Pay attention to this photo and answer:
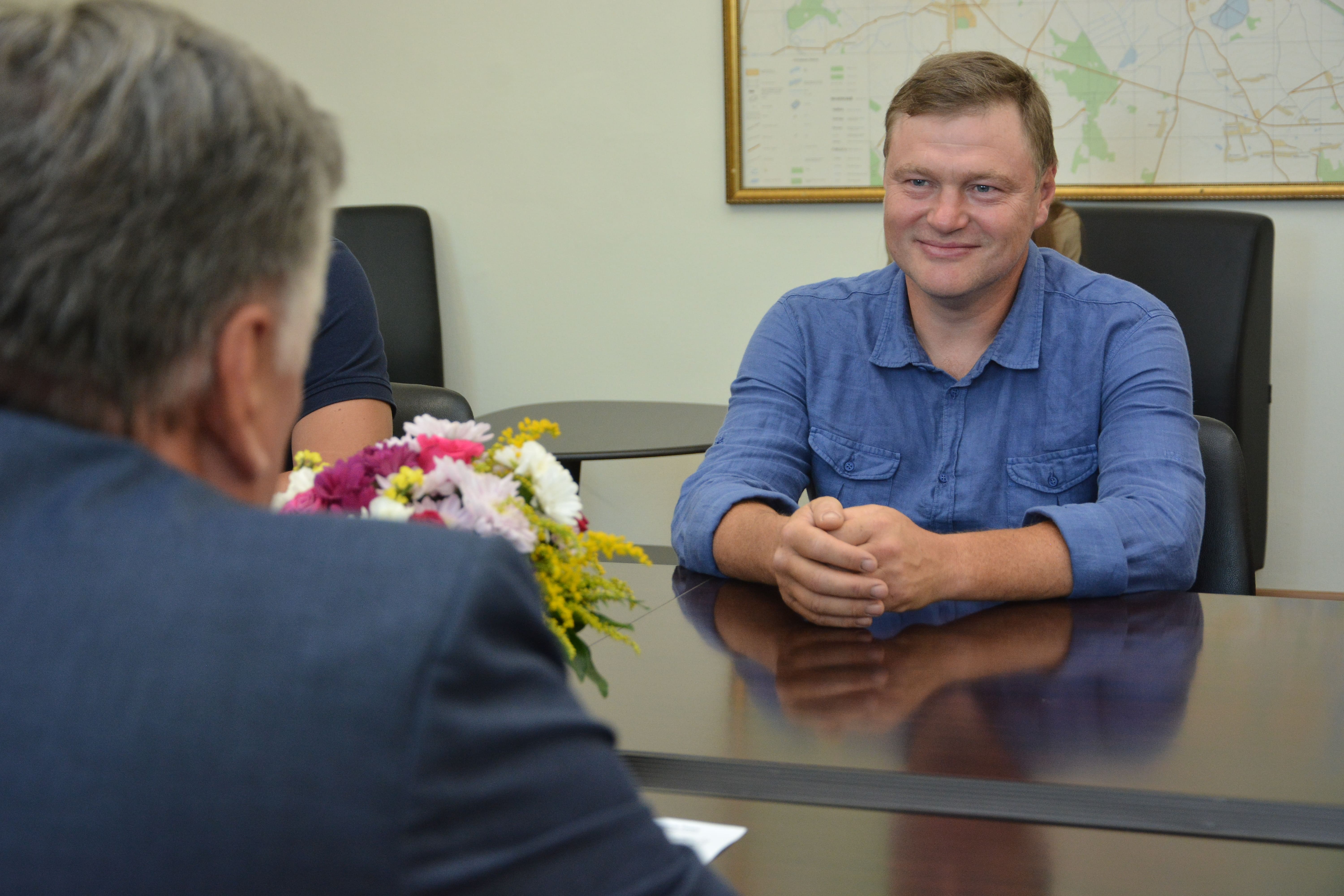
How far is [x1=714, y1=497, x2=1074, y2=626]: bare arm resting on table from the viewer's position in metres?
1.35

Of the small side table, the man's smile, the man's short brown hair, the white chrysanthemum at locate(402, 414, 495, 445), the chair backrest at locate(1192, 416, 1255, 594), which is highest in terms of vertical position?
the man's short brown hair

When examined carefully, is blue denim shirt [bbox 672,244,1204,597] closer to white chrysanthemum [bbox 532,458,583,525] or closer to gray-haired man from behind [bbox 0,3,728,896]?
white chrysanthemum [bbox 532,458,583,525]

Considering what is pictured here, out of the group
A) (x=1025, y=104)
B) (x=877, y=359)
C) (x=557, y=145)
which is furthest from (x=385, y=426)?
(x=557, y=145)

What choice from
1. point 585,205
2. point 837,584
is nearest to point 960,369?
point 837,584

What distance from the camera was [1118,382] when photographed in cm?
173

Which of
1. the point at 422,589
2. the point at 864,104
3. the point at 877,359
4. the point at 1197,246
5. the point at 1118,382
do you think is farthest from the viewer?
the point at 864,104

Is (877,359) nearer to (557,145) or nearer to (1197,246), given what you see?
(1197,246)

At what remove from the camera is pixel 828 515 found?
1404 mm

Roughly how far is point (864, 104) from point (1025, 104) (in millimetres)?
1828

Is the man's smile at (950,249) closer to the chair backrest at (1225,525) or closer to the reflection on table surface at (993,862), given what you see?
the chair backrest at (1225,525)

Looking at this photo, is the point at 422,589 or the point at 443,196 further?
the point at 443,196

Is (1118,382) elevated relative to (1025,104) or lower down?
lower down

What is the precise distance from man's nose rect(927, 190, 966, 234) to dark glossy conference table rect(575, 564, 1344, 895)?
23.8 inches

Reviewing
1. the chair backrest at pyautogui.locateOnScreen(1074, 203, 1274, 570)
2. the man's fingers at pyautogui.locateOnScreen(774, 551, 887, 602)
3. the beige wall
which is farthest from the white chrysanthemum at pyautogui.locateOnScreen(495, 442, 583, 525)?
the beige wall
